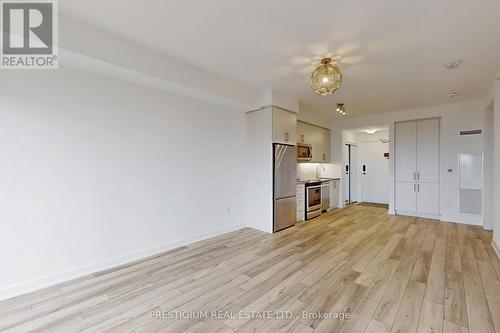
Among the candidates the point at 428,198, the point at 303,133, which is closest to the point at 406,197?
the point at 428,198

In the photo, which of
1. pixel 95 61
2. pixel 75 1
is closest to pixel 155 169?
pixel 95 61

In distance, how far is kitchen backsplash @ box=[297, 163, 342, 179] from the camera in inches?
242

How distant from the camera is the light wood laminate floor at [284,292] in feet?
6.20

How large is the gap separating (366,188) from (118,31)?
8.41 m

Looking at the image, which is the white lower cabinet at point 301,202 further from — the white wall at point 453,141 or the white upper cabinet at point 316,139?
the white wall at point 453,141

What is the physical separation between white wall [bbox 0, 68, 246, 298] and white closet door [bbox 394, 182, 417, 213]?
5.14m

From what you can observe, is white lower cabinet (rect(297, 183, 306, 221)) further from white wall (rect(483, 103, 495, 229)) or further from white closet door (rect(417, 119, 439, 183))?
white wall (rect(483, 103, 495, 229))

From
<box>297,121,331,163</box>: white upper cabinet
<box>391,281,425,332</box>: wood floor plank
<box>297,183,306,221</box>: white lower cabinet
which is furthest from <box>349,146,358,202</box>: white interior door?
<box>391,281,425,332</box>: wood floor plank

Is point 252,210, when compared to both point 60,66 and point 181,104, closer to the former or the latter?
point 181,104

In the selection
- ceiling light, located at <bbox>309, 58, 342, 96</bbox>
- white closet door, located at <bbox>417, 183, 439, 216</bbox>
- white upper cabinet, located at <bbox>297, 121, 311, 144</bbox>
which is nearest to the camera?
ceiling light, located at <bbox>309, 58, 342, 96</bbox>

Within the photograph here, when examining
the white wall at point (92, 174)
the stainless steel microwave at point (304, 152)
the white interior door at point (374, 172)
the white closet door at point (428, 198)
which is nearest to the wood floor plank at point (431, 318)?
the white wall at point (92, 174)

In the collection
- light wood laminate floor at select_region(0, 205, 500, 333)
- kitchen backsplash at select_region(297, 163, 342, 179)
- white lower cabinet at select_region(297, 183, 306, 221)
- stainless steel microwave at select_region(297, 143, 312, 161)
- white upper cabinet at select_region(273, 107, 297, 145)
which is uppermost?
white upper cabinet at select_region(273, 107, 297, 145)

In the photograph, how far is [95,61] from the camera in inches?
96.3

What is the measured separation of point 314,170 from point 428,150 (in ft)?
9.43
